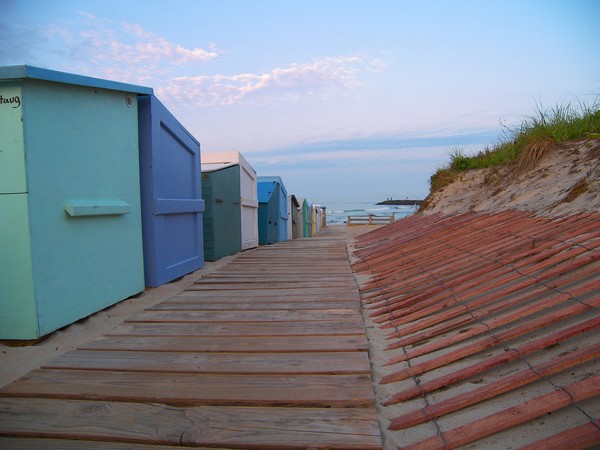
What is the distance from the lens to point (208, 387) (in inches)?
88.7

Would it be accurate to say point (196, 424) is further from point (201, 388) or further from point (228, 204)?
point (228, 204)

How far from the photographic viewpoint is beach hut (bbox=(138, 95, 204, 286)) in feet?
15.2

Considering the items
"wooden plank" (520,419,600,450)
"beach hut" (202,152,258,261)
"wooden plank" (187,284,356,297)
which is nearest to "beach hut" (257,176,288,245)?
"beach hut" (202,152,258,261)

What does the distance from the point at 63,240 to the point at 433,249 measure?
3582 millimetres

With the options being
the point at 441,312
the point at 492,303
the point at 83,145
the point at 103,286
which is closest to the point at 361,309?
the point at 441,312

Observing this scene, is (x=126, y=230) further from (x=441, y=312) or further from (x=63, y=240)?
(x=441, y=312)

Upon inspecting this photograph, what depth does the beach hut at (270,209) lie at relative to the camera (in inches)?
444

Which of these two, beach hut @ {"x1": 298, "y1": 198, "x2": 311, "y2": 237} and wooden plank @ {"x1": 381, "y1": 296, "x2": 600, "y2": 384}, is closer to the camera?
wooden plank @ {"x1": 381, "y1": 296, "x2": 600, "y2": 384}

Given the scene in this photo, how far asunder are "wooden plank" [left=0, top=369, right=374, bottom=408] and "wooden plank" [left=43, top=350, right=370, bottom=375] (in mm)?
67

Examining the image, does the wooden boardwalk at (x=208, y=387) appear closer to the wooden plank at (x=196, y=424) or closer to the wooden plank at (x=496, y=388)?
the wooden plank at (x=196, y=424)

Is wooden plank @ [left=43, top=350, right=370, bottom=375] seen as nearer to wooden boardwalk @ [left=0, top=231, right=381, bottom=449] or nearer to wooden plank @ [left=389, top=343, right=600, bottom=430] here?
wooden boardwalk @ [left=0, top=231, right=381, bottom=449]

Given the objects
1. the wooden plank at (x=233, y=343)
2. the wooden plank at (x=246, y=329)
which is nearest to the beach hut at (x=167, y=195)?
the wooden plank at (x=246, y=329)

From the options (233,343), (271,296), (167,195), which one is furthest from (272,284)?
(233,343)

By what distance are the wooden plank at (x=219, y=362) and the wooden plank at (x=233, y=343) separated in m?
0.08
